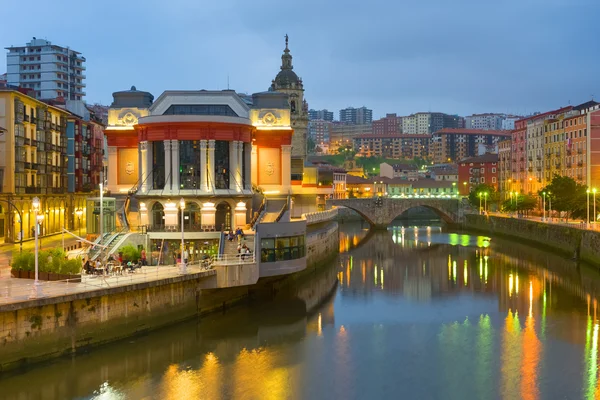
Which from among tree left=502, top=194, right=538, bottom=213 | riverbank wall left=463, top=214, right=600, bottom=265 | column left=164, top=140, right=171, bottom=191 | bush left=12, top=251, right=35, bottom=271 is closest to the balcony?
column left=164, top=140, right=171, bottom=191

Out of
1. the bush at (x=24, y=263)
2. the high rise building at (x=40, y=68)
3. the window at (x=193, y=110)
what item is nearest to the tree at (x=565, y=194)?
the window at (x=193, y=110)

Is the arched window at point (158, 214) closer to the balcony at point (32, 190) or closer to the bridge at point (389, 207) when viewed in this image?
the balcony at point (32, 190)

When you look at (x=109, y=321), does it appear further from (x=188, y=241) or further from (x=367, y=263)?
(x=367, y=263)

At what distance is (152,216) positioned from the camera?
5609 cm

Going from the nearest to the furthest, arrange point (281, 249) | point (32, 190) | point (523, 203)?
point (281, 249)
point (32, 190)
point (523, 203)

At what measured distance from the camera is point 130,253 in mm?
45500

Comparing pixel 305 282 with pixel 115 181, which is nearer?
pixel 305 282

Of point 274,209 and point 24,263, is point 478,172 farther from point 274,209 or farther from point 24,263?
point 24,263

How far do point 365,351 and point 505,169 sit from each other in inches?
4669

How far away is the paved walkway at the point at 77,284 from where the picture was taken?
32.8 m

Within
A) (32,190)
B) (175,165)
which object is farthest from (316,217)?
(32,190)

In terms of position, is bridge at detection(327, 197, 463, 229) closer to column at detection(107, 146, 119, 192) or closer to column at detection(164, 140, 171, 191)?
column at detection(107, 146, 119, 192)

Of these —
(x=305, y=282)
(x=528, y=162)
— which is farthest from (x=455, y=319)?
(x=528, y=162)

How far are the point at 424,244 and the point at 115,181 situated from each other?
160ft
